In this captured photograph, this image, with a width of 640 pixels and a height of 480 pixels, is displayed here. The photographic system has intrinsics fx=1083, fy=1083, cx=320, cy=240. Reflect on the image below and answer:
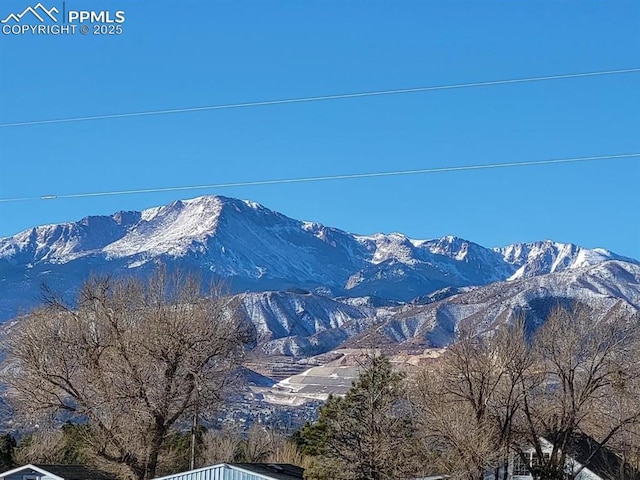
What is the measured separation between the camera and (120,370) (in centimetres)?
4981

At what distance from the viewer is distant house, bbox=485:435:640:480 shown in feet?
163

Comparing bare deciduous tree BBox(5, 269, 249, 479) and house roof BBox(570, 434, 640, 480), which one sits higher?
bare deciduous tree BBox(5, 269, 249, 479)

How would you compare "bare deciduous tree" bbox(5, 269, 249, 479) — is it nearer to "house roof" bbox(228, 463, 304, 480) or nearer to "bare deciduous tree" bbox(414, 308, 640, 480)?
"house roof" bbox(228, 463, 304, 480)

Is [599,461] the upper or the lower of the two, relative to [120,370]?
lower

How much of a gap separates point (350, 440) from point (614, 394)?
12.3 metres

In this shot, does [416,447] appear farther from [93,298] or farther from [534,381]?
[93,298]

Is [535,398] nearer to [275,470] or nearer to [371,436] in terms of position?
[371,436]

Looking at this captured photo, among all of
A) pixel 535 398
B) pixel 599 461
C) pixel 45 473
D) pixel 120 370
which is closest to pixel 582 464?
pixel 599 461

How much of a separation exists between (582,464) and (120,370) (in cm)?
2163

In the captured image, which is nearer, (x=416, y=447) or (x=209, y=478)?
(x=209, y=478)

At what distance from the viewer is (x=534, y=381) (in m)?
49.1

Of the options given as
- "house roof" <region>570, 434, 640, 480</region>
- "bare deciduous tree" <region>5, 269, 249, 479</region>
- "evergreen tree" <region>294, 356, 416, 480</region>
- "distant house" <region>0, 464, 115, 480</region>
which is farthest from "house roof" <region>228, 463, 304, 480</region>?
"house roof" <region>570, 434, 640, 480</region>

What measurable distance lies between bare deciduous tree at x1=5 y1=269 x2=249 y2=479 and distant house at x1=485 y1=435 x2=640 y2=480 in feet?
45.5

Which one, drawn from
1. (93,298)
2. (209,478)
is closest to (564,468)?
(209,478)
